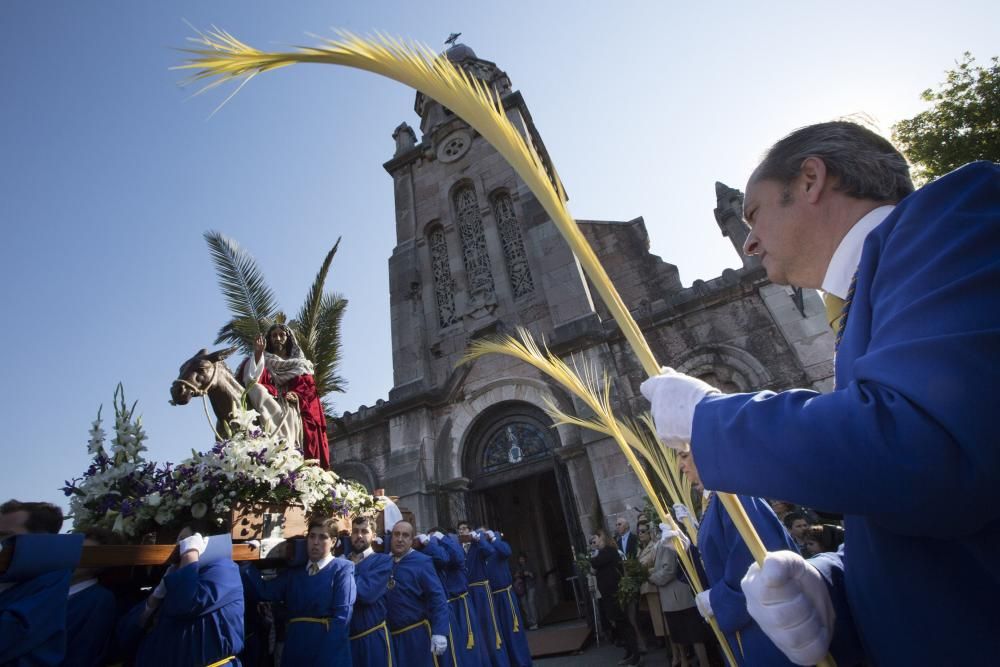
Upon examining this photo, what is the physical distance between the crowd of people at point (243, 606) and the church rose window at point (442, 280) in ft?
22.6

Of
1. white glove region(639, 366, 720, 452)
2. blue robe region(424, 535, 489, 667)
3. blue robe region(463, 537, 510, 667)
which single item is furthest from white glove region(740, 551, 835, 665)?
blue robe region(463, 537, 510, 667)

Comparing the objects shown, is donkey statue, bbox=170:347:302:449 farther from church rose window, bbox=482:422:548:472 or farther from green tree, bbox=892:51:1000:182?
green tree, bbox=892:51:1000:182

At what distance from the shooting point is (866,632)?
1.07 metres

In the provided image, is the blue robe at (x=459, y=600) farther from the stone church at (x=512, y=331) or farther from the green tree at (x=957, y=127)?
the green tree at (x=957, y=127)

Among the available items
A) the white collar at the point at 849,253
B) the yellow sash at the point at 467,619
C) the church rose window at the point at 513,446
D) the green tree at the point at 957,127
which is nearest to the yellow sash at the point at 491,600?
the yellow sash at the point at 467,619

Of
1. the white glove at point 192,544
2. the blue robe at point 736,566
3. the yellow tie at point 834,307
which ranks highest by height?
the yellow tie at point 834,307

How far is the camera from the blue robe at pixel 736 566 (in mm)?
2268

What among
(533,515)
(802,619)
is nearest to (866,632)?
(802,619)

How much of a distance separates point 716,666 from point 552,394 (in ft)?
16.5

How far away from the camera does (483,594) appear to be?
6.99 meters

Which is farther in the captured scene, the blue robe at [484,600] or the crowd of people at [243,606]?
the blue robe at [484,600]

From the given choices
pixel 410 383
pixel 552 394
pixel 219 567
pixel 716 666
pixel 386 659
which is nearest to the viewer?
pixel 219 567

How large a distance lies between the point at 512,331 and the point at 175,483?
26.8 ft

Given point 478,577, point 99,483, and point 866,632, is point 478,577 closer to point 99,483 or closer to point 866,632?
point 99,483
